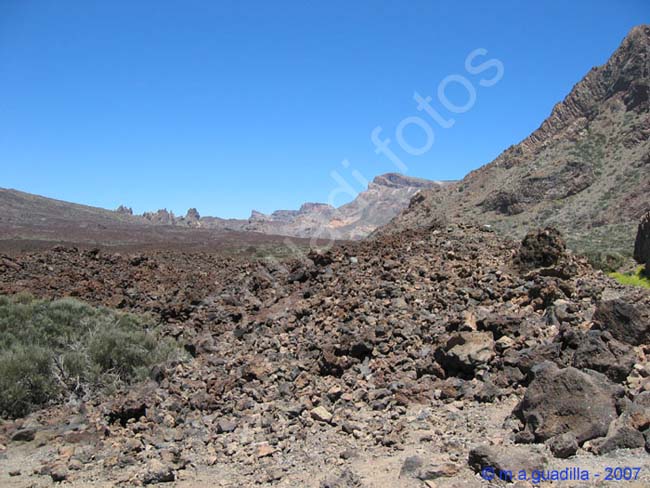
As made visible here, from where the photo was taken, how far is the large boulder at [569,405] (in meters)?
4.39

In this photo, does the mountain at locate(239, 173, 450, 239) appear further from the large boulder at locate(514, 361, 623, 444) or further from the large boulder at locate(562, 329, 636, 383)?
the large boulder at locate(514, 361, 623, 444)

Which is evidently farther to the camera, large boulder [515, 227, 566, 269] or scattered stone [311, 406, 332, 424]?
large boulder [515, 227, 566, 269]

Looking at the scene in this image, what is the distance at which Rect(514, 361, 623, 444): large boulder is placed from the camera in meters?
4.39

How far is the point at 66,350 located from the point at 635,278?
14.0 meters

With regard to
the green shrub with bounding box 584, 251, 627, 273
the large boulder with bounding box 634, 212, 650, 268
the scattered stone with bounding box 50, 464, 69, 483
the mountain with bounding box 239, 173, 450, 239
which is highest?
the mountain with bounding box 239, 173, 450, 239

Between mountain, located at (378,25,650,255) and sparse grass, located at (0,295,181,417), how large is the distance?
26.3 meters

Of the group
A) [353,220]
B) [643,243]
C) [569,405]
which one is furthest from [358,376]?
[353,220]

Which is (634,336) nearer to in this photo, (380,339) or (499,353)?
(499,353)

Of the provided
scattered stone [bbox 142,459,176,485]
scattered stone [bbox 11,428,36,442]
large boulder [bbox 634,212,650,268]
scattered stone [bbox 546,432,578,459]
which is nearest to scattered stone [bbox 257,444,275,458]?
scattered stone [bbox 142,459,176,485]

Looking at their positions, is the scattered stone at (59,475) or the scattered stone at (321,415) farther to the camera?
the scattered stone at (321,415)

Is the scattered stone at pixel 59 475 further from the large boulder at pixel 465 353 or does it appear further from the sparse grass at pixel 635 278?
the sparse grass at pixel 635 278

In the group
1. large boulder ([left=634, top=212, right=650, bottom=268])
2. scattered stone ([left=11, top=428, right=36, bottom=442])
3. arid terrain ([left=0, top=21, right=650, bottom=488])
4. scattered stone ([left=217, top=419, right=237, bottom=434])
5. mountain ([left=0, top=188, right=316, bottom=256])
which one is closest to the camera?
arid terrain ([left=0, top=21, right=650, bottom=488])

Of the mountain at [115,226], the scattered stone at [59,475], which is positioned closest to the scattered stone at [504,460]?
the scattered stone at [59,475]

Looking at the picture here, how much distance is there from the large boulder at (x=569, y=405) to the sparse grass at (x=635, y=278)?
10113 mm
